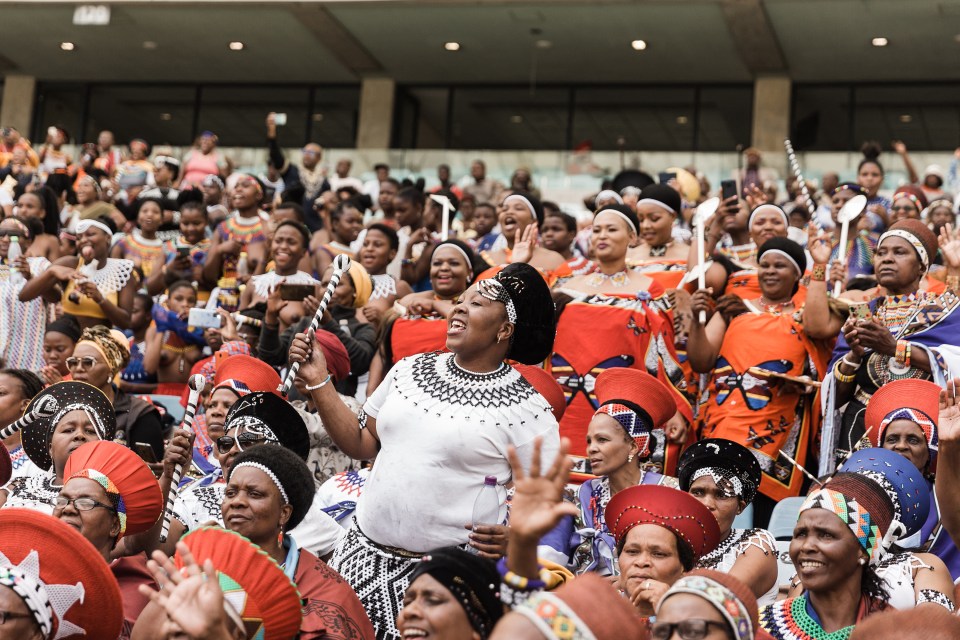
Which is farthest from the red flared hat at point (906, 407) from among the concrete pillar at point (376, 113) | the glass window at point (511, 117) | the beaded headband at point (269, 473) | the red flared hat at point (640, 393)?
the concrete pillar at point (376, 113)

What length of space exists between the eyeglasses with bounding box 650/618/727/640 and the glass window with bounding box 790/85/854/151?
52.7ft

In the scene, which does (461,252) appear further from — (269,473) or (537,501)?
(537,501)

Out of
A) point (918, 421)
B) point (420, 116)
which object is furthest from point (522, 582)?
point (420, 116)

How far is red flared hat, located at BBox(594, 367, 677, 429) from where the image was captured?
595 cm

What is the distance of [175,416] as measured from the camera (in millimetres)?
8305

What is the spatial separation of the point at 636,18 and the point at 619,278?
11.0 metres

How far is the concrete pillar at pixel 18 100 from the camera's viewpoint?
73.5ft

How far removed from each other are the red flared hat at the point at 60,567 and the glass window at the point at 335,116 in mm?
17580

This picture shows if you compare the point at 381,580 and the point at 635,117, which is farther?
the point at 635,117

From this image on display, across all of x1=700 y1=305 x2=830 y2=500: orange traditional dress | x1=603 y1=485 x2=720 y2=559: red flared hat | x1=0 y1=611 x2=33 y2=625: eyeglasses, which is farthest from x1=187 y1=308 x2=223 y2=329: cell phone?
x1=0 y1=611 x2=33 y2=625: eyeglasses

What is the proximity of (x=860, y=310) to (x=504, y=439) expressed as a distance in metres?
3.11

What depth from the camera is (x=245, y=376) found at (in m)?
6.39

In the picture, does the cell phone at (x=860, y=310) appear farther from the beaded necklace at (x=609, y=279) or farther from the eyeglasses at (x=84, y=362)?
the eyeglasses at (x=84, y=362)

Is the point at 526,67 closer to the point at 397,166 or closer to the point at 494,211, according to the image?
the point at 397,166
